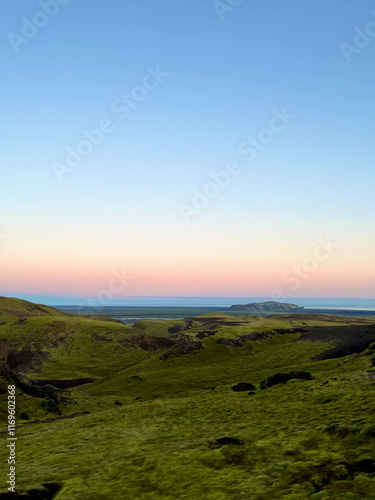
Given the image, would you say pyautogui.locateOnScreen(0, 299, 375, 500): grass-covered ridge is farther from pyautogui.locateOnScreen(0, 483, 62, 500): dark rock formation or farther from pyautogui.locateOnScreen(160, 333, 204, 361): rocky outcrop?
pyautogui.locateOnScreen(160, 333, 204, 361): rocky outcrop

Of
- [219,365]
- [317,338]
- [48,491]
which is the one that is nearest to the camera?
[48,491]

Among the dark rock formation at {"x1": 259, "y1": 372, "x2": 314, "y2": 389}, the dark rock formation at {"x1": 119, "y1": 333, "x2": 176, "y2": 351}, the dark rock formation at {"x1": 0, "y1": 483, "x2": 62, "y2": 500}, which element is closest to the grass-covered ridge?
the dark rock formation at {"x1": 0, "y1": 483, "x2": 62, "y2": 500}

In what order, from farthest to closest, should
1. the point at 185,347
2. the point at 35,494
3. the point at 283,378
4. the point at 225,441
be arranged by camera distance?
the point at 185,347, the point at 283,378, the point at 225,441, the point at 35,494

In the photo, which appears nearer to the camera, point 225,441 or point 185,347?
point 225,441

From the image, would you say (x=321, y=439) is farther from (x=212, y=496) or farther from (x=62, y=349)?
(x=62, y=349)

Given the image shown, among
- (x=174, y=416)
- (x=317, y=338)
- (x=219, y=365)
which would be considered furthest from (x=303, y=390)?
(x=317, y=338)

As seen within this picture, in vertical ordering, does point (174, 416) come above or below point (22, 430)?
above

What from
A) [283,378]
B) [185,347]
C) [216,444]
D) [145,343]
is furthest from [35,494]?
[145,343]

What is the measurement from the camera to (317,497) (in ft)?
56.9

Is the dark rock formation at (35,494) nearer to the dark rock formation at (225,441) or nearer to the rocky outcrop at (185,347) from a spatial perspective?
the dark rock formation at (225,441)

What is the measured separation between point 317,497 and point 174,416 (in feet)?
86.0

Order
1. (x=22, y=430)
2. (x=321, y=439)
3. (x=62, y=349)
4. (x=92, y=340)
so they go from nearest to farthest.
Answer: (x=321, y=439), (x=22, y=430), (x=62, y=349), (x=92, y=340)

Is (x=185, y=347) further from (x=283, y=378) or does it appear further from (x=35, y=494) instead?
(x=35, y=494)

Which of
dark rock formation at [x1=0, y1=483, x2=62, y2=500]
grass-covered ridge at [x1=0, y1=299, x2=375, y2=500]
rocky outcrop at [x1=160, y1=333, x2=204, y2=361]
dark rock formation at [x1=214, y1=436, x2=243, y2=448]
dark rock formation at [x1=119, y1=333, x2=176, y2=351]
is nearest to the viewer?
grass-covered ridge at [x1=0, y1=299, x2=375, y2=500]
